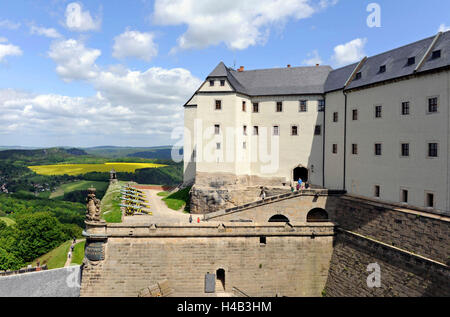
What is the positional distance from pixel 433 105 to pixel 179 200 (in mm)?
32522

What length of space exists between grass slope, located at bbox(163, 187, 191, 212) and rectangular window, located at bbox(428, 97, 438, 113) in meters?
29.6

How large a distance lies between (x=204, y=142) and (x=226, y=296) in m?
20.0

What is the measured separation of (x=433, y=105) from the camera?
24.3 meters

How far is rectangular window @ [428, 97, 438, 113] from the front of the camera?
24.1 meters

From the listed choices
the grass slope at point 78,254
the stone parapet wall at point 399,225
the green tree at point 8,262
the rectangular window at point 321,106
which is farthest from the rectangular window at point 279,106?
the green tree at point 8,262

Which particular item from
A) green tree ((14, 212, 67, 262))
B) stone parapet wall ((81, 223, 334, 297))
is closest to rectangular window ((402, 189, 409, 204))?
stone parapet wall ((81, 223, 334, 297))

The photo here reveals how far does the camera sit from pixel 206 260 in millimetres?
27078

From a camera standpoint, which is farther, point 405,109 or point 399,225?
point 405,109

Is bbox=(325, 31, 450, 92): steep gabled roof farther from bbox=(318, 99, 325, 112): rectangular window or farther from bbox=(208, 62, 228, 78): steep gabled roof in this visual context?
bbox=(208, 62, 228, 78): steep gabled roof

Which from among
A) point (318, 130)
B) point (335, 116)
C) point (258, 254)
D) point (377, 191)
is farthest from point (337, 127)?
point (258, 254)

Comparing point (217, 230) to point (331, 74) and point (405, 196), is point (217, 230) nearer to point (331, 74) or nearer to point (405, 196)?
point (405, 196)

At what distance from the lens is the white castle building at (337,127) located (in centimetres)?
2472

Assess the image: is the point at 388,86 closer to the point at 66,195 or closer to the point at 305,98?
the point at 305,98

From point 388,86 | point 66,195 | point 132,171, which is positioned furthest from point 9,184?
point 388,86
